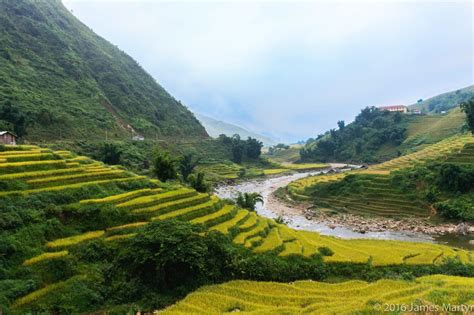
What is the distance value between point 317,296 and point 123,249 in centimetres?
1007

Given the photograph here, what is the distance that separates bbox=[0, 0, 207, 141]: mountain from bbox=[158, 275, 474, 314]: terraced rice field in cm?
3981

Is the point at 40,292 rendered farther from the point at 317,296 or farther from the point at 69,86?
the point at 69,86

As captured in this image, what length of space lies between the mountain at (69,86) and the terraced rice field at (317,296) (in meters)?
39.8

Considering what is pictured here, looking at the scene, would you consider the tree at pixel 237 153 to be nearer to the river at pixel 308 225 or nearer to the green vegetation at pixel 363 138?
the river at pixel 308 225

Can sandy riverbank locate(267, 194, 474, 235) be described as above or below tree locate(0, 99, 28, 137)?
below

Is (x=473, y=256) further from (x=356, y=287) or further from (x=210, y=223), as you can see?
(x=210, y=223)

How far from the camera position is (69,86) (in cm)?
8388

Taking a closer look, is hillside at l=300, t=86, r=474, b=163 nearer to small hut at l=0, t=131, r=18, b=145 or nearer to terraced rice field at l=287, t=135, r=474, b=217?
terraced rice field at l=287, t=135, r=474, b=217

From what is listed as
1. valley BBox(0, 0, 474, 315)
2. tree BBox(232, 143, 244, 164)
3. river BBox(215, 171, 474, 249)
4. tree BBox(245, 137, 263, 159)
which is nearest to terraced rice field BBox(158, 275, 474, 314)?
valley BBox(0, 0, 474, 315)

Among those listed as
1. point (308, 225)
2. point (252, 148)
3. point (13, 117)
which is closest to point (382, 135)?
point (252, 148)

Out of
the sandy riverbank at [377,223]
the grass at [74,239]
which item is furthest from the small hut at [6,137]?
the sandy riverbank at [377,223]

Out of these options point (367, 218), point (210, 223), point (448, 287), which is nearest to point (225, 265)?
point (210, 223)

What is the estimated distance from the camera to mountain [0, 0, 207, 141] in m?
65.4

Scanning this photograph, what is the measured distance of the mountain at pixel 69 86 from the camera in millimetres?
65375
